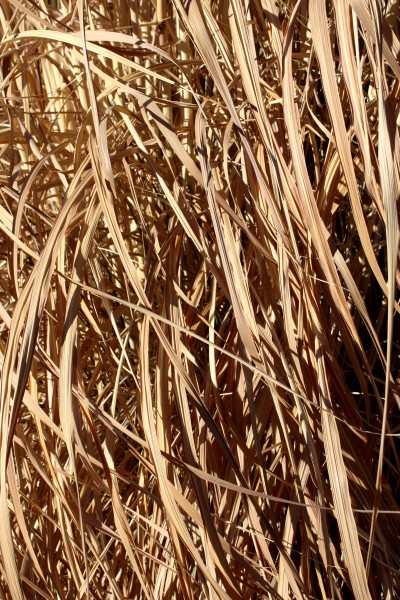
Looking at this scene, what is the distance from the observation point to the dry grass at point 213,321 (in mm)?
487

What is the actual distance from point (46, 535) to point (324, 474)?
0.77 ft

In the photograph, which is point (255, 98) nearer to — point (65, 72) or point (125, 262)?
point (125, 262)

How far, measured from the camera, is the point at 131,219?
80 cm

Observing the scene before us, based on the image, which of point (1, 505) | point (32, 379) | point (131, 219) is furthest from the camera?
point (131, 219)

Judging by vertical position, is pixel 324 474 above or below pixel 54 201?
below

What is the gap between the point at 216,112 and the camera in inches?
27.4

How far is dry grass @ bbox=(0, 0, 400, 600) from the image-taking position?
0.49 metres

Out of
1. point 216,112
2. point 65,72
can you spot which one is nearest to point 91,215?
point 216,112

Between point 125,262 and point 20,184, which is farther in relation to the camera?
point 20,184

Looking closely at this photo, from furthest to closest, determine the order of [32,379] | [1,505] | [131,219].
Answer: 1. [131,219]
2. [32,379]
3. [1,505]

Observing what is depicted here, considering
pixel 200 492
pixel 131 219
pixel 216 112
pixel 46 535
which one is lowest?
pixel 46 535

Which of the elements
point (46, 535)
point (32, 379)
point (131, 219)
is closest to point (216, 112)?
point (131, 219)

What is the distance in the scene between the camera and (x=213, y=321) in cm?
60

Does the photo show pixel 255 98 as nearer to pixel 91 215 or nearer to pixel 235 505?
pixel 91 215
